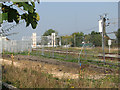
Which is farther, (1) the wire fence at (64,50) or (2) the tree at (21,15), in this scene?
(1) the wire fence at (64,50)

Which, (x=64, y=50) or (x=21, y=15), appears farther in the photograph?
(x=64, y=50)

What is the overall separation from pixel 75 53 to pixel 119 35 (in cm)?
465

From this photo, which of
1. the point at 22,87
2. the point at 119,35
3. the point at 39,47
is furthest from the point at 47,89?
Result: the point at 39,47

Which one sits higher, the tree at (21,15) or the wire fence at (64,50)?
the tree at (21,15)

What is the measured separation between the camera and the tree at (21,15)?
1666 mm

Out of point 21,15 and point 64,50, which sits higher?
point 21,15

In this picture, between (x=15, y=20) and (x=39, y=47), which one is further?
(x=39, y=47)

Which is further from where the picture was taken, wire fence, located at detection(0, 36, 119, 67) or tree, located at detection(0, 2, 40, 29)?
wire fence, located at detection(0, 36, 119, 67)

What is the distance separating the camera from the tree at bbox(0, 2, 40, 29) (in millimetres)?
1666

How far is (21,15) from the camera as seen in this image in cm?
205

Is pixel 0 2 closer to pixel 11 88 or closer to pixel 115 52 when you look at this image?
pixel 11 88

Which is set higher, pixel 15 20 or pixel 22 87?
pixel 15 20

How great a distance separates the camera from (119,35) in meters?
11.8

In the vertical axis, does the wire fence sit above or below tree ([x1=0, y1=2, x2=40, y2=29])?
below
